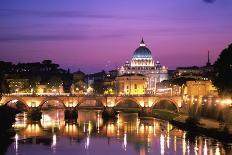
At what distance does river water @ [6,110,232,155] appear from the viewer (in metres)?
40.4

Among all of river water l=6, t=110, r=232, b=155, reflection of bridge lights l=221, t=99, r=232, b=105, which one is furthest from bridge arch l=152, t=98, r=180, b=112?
reflection of bridge lights l=221, t=99, r=232, b=105

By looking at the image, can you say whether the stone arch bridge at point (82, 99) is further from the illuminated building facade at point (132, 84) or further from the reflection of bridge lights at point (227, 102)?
the illuminated building facade at point (132, 84)

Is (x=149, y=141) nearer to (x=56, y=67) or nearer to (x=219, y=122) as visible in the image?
(x=219, y=122)

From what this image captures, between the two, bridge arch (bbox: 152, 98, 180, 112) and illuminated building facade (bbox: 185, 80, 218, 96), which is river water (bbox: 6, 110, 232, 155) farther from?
illuminated building facade (bbox: 185, 80, 218, 96)

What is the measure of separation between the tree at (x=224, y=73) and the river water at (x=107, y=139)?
4.58m

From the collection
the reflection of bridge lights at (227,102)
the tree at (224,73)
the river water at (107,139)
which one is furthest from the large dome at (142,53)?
the reflection of bridge lights at (227,102)

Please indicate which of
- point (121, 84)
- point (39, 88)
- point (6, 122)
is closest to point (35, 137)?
point (6, 122)

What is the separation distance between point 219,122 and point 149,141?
6.48 metres

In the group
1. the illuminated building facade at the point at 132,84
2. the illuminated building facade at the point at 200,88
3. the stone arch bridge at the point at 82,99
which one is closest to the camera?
the stone arch bridge at the point at 82,99

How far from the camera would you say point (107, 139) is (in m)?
47.5

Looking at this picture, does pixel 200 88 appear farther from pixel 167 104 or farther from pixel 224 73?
pixel 224 73

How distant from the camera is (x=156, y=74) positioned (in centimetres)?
13225

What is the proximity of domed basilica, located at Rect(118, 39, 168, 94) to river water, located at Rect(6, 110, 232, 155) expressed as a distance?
228 feet

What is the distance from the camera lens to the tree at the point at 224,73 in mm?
49750
